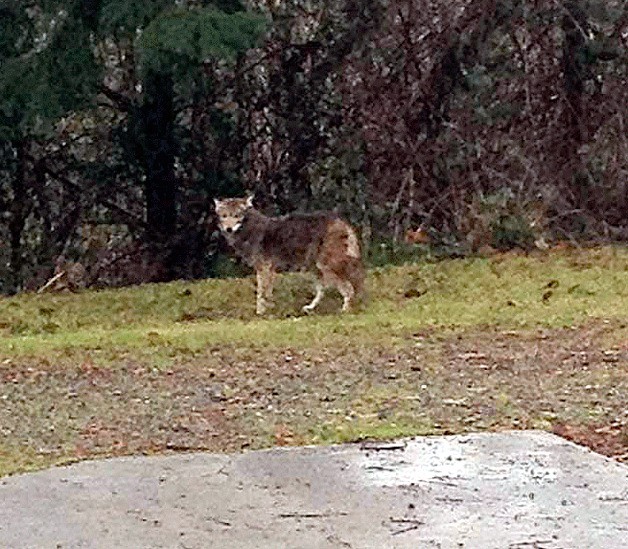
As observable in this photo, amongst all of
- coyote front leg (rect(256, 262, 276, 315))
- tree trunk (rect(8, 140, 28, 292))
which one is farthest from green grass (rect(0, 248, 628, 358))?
tree trunk (rect(8, 140, 28, 292))

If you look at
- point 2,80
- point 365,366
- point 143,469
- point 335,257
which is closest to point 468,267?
point 335,257

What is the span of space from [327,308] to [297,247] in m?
0.55

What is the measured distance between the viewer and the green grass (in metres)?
11.0

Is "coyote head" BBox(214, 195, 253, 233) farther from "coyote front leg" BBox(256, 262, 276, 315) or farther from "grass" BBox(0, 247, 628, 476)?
"grass" BBox(0, 247, 628, 476)

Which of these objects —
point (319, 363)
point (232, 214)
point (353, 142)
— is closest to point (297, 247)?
point (232, 214)

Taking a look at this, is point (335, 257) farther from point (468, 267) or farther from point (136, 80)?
point (136, 80)

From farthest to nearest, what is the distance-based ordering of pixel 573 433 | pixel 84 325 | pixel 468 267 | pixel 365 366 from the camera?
pixel 468 267 < pixel 84 325 < pixel 365 366 < pixel 573 433

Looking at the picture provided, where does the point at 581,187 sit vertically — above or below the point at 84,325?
above

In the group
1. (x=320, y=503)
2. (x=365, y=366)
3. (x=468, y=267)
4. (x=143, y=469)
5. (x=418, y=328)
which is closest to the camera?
(x=320, y=503)

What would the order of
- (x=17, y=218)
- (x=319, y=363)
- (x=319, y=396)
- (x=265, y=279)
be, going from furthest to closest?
1. (x=17, y=218)
2. (x=265, y=279)
3. (x=319, y=363)
4. (x=319, y=396)

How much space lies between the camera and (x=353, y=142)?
17234 millimetres

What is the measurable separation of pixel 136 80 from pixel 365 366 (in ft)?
25.8

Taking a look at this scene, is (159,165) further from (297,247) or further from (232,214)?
(297,247)

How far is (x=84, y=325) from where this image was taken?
12.8m
